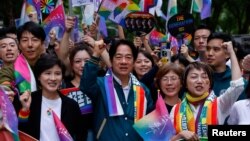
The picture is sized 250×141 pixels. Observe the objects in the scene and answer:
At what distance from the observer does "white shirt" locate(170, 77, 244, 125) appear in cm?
A: 463

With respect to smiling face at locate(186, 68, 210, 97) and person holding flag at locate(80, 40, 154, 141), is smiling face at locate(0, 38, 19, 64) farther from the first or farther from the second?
smiling face at locate(186, 68, 210, 97)

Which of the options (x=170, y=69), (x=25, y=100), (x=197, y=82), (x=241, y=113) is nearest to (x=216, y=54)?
(x=170, y=69)

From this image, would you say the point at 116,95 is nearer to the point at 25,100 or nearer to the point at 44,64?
the point at 44,64

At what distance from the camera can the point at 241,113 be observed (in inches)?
181

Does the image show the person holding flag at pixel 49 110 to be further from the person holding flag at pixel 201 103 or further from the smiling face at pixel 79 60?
the person holding flag at pixel 201 103

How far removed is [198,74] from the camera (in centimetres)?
498

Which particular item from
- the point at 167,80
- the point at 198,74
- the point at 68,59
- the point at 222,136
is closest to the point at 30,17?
the point at 68,59

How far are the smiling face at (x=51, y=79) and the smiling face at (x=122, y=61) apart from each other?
1.63ft

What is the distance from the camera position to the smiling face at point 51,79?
484 cm

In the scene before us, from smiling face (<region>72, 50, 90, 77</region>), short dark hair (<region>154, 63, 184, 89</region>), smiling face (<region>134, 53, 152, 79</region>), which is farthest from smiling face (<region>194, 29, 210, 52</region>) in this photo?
smiling face (<region>72, 50, 90, 77</region>)

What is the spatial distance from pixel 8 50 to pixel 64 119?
108 centimetres

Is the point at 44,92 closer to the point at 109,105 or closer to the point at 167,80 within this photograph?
the point at 109,105

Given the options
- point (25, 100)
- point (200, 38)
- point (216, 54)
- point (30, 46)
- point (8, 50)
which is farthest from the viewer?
point (200, 38)

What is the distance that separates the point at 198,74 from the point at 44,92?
133 centimetres
